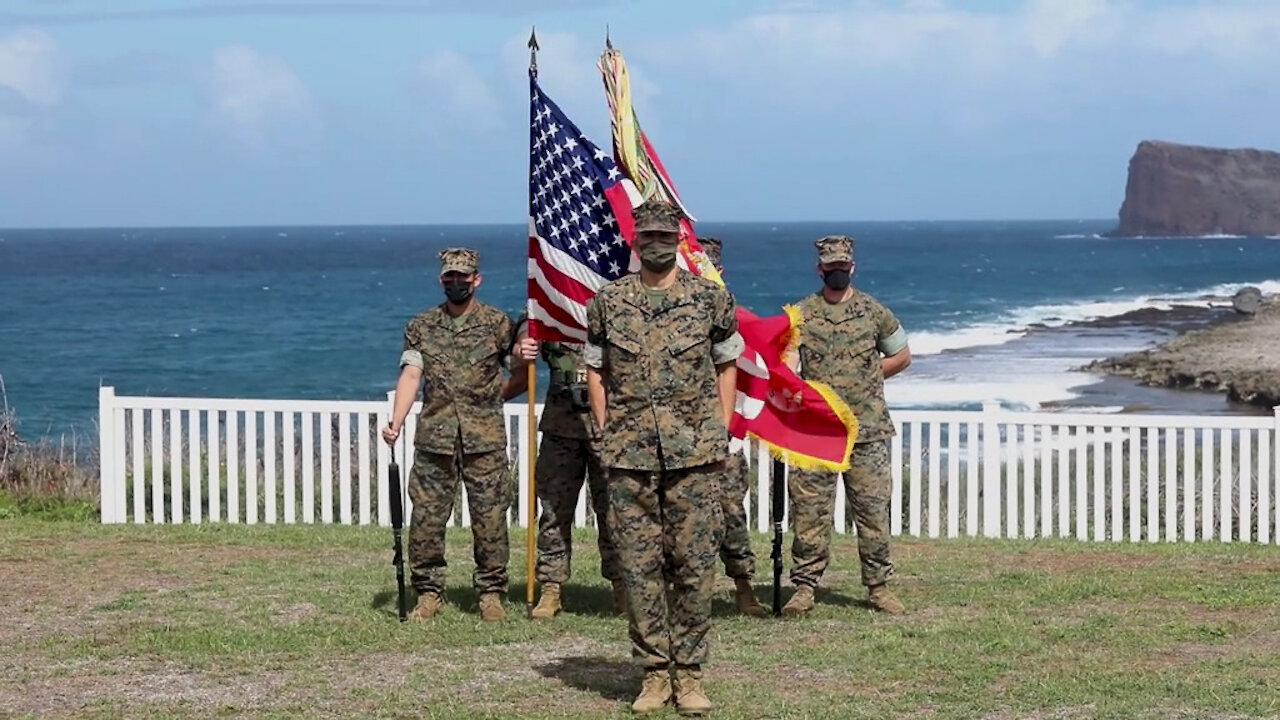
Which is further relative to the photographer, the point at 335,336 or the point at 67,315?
the point at 67,315

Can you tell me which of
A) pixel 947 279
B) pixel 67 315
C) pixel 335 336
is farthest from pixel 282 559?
pixel 947 279

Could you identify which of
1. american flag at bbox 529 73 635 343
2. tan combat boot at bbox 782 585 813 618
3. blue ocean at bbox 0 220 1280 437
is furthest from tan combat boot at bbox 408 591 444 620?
blue ocean at bbox 0 220 1280 437

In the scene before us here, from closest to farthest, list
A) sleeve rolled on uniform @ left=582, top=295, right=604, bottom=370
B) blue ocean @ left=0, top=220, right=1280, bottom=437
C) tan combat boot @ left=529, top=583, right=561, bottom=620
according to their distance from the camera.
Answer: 1. sleeve rolled on uniform @ left=582, top=295, right=604, bottom=370
2. tan combat boot @ left=529, top=583, right=561, bottom=620
3. blue ocean @ left=0, top=220, right=1280, bottom=437

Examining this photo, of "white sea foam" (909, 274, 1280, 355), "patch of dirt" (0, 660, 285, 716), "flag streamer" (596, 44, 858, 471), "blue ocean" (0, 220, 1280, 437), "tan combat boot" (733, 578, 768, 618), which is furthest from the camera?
"white sea foam" (909, 274, 1280, 355)

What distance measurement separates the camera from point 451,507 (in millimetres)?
10164

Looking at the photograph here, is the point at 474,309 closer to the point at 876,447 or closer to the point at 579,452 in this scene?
the point at 579,452

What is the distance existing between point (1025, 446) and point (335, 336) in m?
55.7

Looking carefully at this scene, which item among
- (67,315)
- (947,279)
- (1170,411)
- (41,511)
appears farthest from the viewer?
(947,279)

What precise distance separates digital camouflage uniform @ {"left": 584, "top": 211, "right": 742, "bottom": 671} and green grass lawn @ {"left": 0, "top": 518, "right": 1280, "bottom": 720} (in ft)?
1.51

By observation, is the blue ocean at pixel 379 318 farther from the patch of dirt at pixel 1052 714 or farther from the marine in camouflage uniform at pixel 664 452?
the marine in camouflage uniform at pixel 664 452

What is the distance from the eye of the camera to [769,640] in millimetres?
9625

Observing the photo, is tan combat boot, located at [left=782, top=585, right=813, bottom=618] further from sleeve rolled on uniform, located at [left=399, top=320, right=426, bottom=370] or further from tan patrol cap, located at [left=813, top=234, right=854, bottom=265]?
sleeve rolled on uniform, located at [left=399, top=320, right=426, bottom=370]

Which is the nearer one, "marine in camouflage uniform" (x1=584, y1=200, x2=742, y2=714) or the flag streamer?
"marine in camouflage uniform" (x1=584, y1=200, x2=742, y2=714)

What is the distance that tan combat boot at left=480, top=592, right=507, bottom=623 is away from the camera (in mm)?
10094
